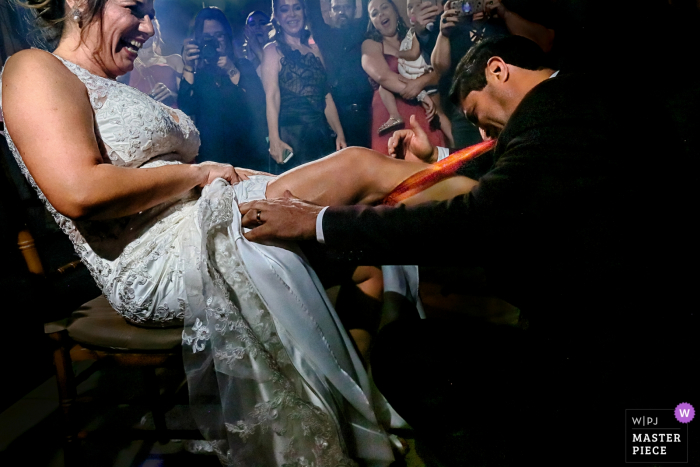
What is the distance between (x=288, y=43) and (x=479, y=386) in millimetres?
1001

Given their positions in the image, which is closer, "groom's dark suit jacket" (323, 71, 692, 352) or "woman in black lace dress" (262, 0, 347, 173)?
"groom's dark suit jacket" (323, 71, 692, 352)

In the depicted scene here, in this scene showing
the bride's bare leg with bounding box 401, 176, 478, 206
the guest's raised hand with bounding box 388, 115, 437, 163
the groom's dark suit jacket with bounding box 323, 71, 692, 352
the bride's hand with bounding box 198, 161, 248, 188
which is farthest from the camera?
the bride's hand with bounding box 198, 161, 248, 188

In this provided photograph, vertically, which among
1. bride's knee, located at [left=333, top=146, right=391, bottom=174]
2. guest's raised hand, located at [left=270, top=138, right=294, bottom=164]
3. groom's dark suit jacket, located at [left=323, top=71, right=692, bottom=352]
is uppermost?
guest's raised hand, located at [left=270, top=138, right=294, bottom=164]

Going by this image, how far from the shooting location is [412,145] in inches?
42.2

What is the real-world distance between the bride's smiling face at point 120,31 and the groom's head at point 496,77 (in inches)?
32.5

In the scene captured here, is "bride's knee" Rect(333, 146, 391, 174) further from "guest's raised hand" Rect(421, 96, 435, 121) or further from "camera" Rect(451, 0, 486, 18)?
"camera" Rect(451, 0, 486, 18)

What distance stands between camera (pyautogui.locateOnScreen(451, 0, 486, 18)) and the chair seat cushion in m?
1.05

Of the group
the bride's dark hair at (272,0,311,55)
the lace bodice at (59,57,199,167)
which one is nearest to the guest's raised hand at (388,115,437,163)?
the bride's dark hair at (272,0,311,55)

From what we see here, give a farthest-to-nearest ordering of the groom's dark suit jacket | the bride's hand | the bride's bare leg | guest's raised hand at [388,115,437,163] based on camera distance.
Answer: the bride's hand < guest's raised hand at [388,115,437,163] < the bride's bare leg < the groom's dark suit jacket

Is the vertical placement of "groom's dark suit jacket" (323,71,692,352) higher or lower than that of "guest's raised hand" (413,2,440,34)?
lower

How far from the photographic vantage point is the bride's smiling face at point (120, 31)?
43.3 inches

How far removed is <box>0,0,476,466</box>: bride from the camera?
3.22 ft

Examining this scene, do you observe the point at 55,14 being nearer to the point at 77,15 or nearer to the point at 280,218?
the point at 77,15

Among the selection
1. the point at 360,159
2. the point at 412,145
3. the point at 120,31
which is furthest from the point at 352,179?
the point at 120,31
